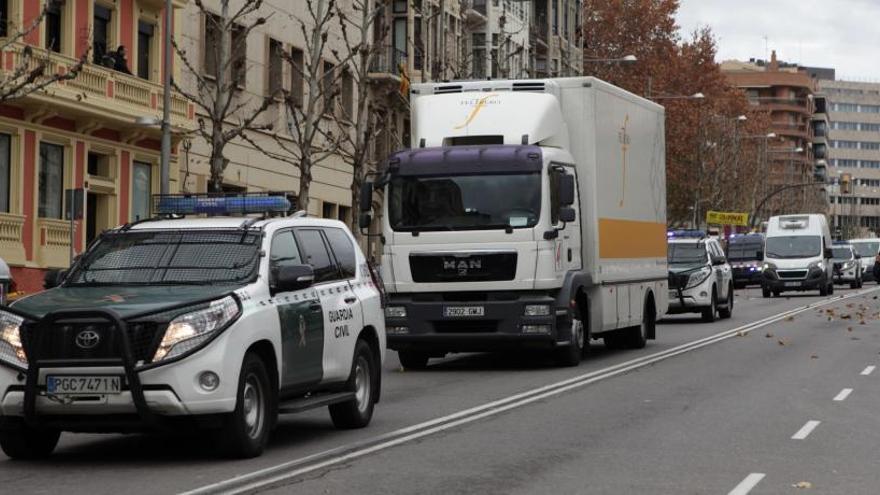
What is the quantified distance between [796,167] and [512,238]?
163740mm

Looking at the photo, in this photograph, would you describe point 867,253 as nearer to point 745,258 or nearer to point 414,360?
point 745,258

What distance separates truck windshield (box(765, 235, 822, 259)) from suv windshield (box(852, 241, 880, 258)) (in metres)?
25.4

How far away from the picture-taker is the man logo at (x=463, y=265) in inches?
901

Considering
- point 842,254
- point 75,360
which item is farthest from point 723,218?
point 75,360

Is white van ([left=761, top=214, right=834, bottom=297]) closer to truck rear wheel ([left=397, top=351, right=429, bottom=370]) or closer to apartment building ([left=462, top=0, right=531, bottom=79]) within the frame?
apartment building ([left=462, top=0, right=531, bottom=79])

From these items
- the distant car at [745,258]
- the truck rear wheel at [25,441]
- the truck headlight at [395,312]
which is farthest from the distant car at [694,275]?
the distant car at [745,258]

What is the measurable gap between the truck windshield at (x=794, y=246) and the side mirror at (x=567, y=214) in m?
38.6

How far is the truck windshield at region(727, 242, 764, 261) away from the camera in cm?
7738

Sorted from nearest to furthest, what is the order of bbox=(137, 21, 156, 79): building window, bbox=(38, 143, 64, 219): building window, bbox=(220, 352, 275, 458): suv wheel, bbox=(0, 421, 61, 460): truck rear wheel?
bbox=(220, 352, 275, 458): suv wheel < bbox=(0, 421, 61, 460): truck rear wheel < bbox=(38, 143, 64, 219): building window < bbox=(137, 21, 156, 79): building window

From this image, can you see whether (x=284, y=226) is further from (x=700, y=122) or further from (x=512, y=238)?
(x=700, y=122)

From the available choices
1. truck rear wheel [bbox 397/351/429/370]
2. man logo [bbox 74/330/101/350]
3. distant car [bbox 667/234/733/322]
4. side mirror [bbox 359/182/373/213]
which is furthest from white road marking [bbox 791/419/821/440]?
distant car [bbox 667/234/733/322]

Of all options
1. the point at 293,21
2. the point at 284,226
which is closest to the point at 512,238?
the point at 284,226

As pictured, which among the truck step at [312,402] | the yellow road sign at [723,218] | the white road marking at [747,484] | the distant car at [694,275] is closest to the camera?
the white road marking at [747,484]

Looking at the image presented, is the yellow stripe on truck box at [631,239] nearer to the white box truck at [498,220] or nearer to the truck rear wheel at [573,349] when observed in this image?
the white box truck at [498,220]
